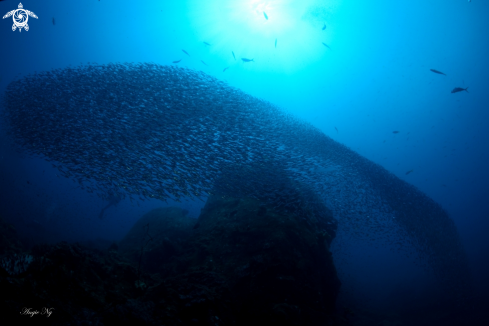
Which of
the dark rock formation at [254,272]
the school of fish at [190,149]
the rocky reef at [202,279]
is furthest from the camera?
A: the school of fish at [190,149]

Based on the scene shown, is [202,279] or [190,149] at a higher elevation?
[190,149]

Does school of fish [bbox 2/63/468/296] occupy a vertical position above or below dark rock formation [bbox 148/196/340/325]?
above

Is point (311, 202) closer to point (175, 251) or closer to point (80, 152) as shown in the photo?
point (175, 251)

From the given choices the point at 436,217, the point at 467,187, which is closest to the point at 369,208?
the point at 436,217

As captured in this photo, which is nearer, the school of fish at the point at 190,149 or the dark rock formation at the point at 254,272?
the dark rock formation at the point at 254,272

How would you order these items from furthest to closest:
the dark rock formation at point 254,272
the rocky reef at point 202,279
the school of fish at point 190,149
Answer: the school of fish at point 190,149
the dark rock formation at point 254,272
the rocky reef at point 202,279

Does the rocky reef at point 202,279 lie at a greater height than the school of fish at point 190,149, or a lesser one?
lesser

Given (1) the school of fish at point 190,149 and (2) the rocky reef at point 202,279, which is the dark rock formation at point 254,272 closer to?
(2) the rocky reef at point 202,279

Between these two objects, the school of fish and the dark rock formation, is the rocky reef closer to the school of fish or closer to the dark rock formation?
the dark rock formation

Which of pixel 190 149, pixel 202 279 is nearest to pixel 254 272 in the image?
pixel 202 279

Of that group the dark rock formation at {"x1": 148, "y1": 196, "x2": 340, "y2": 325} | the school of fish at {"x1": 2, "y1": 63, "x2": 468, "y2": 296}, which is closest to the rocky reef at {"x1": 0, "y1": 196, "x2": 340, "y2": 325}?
the dark rock formation at {"x1": 148, "y1": 196, "x2": 340, "y2": 325}

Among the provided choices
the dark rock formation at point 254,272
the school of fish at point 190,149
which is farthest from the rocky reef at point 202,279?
the school of fish at point 190,149

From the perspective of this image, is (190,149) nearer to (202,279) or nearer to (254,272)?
(202,279)

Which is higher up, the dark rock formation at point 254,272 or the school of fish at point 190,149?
the school of fish at point 190,149
